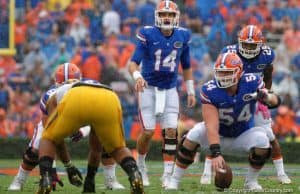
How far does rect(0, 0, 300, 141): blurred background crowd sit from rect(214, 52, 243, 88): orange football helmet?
20.6 ft

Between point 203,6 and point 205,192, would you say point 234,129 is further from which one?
point 203,6

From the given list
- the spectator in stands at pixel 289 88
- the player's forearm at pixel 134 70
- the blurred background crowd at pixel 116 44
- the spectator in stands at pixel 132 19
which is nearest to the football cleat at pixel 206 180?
the player's forearm at pixel 134 70

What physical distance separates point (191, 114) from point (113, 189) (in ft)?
20.6

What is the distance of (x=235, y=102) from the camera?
315 inches

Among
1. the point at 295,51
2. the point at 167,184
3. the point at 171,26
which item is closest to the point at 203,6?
the point at 295,51

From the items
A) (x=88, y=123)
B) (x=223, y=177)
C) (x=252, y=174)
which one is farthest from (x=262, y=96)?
(x=88, y=123)

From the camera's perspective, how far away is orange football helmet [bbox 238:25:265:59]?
31.2 feet

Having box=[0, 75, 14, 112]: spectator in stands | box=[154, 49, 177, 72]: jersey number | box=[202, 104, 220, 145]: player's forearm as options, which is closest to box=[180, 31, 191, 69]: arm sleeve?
box=[154, 49, 177, 72]: jersey number

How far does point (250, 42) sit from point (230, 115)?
1681mm

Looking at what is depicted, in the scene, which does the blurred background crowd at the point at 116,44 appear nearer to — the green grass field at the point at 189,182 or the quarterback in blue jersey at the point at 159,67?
the green grass field at the point at 189,182

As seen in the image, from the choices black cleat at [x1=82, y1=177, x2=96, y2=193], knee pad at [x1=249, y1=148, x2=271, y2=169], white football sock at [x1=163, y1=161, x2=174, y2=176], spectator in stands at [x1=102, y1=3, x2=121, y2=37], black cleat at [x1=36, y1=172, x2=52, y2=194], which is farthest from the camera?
spectator in stands at [x1=102, y1=3, x2=121, y2=37]

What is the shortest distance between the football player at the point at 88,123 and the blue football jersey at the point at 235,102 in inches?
42.8

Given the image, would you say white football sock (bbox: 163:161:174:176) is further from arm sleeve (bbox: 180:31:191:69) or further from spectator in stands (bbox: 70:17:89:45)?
spectator in stands (bbox: 70:17:89:45)

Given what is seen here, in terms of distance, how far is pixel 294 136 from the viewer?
1471 centimetres
